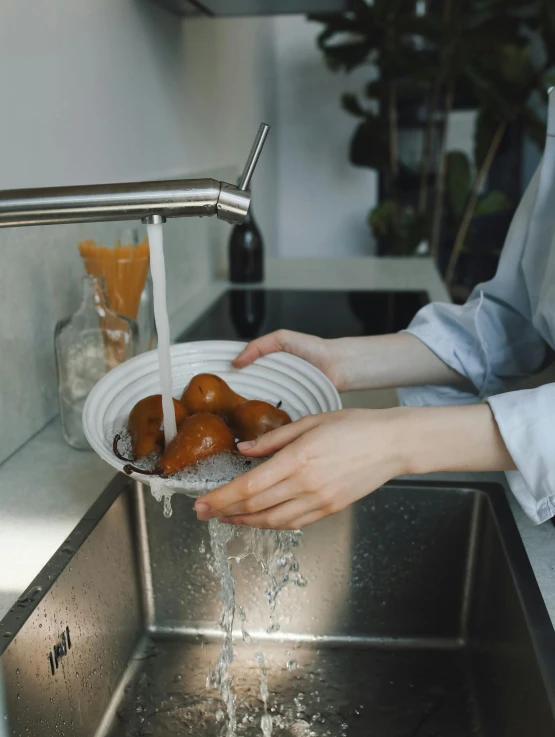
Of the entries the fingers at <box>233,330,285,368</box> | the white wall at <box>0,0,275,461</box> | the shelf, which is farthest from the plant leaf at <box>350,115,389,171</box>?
the fingers at <box>233,330,285,368</box>

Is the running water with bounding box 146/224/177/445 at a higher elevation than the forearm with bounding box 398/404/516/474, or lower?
higher

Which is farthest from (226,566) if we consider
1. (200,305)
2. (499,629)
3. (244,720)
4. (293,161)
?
(293,161)

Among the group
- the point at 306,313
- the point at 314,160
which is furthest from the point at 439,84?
the point at 306,313

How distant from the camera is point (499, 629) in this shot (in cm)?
72

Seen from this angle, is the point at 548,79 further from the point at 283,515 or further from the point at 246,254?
the point at 283,515

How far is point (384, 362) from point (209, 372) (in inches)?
9.1

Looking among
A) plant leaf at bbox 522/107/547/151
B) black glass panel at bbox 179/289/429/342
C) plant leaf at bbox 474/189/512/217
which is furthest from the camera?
plant leaf at bbox 474/189/512/217

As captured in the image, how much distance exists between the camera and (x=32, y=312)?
0.94 metres

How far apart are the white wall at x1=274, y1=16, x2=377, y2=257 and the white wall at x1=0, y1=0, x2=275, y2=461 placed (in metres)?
1.58

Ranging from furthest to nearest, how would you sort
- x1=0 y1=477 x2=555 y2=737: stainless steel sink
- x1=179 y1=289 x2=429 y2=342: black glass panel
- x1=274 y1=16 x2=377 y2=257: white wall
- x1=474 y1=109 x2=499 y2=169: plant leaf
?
1. x1=274 y1=16 x2=377 y2=257: white wall
2. x1=474 y1=109 x2=499 y2=169: plant leaf
3. x1=179 y1=289 x2=429 y2=342: black glass panel
4. x1=0 y1=477 x2=555 y2=737: stainless steel sink

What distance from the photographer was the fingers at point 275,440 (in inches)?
23.0

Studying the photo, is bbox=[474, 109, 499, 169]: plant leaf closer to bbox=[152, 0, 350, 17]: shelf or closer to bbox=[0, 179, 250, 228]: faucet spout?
bbox=[152, 0, 350, 17]: shelf

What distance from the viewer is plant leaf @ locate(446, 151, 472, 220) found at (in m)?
3.15

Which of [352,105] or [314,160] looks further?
[314,160]
